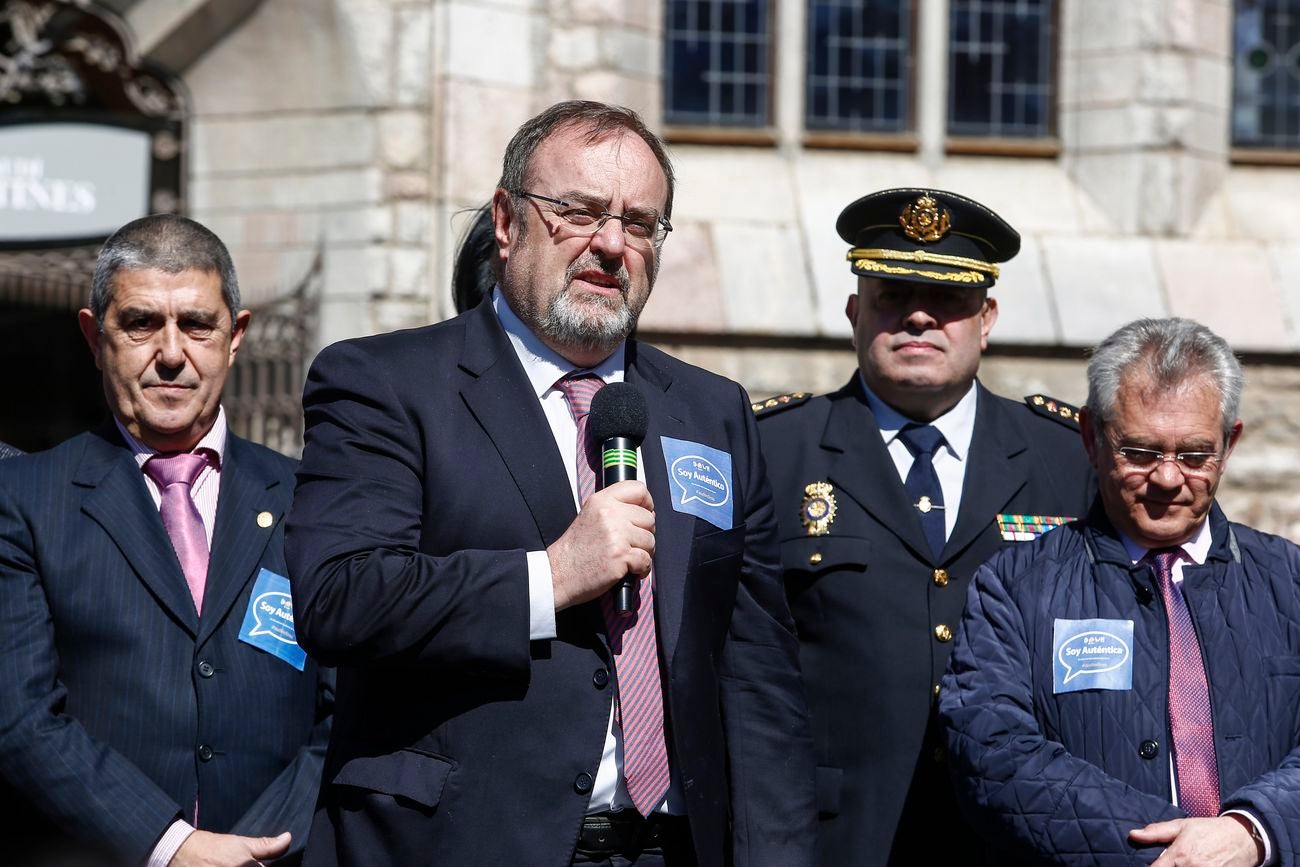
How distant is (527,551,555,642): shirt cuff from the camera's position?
2828 mm

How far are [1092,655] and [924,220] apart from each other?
128cm

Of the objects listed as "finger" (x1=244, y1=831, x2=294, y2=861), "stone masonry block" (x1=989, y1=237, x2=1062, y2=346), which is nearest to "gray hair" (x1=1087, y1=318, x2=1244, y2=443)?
"finger" (x1=244, y1=831, x2=294, y2=861)

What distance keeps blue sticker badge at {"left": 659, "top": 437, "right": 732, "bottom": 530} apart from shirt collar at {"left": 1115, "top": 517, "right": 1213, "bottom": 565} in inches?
34.9

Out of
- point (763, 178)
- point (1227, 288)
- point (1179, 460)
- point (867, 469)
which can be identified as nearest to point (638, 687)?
point (1179, 460)

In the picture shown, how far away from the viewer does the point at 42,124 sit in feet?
30.7

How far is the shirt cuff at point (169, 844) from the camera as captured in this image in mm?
3213

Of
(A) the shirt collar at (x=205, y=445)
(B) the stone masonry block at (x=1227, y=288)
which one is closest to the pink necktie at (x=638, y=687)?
(A) the shirt collar at (x=205, y=445)

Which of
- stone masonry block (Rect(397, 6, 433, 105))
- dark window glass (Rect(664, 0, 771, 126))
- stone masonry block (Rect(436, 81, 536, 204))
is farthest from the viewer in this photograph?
dark window glass (Rect(664, 0, 771, 126))

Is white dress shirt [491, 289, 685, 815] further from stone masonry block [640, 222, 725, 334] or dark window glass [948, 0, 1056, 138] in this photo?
dark window glass [948, 0, 1056, 138]

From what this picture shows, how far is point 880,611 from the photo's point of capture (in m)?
3.96

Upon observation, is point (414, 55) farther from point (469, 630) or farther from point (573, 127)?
point (469, 630)

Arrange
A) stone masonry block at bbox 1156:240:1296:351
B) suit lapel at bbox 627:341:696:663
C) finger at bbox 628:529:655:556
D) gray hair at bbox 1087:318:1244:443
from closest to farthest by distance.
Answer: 1. finger at bbox 628:529:655:556
2. suit lapel at bbox 627:341:696:663
3. gray hair at bbox 1087:318:1244:443
4. stone masonry block at bbox 1156:240:1296:351

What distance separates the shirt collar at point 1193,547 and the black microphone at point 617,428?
111 cm

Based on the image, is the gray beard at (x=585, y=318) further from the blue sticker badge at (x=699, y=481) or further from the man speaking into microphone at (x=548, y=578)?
the blue sticker badge at (x=699, y=481)
